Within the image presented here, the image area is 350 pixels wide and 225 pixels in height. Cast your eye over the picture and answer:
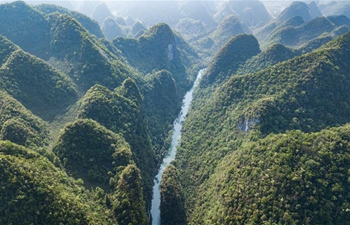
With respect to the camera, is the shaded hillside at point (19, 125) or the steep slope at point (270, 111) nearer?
the shaded hillside at point (19, 125)

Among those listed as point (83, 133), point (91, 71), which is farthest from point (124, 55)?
point (83, 133)

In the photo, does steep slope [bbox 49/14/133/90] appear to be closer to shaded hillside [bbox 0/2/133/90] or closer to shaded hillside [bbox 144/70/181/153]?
shaded hillside [bbox 0/2/133/90]

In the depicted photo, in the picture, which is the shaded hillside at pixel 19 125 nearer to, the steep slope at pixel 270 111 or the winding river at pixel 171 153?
the winding river at pixel 171 153

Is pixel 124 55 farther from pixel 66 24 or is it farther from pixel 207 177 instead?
pixel 207 177

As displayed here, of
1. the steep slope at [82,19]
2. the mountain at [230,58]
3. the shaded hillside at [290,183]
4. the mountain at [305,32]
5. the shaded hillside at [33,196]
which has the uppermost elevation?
the steep slope at [82,19]

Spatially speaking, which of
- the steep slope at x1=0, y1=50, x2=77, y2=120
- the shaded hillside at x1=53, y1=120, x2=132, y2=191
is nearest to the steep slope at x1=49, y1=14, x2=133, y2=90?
the steep slope at x1=0, y1=50, x2=77, y2=120

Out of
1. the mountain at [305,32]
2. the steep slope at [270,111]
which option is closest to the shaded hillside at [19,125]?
the steep slope at [270,111]

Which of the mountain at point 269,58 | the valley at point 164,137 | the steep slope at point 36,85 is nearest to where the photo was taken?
the valley at point 164,137
